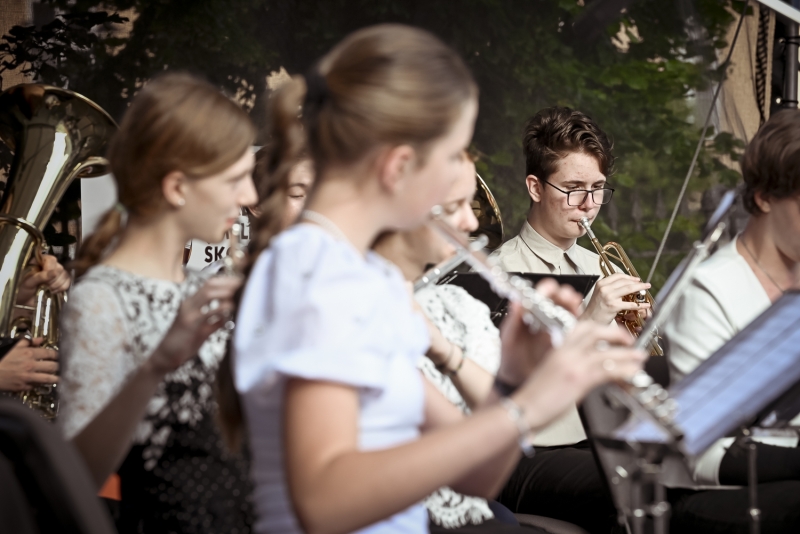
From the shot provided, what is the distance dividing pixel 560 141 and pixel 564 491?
120 centimetres

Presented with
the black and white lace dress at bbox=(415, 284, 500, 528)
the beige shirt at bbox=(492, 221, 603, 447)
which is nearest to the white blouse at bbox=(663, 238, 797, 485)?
the black and white lace dress at bbox=(415, 284, 500, 528)

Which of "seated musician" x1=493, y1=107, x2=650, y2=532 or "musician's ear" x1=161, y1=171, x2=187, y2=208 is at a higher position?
"musician's ear" x1=161, y1=171, x2=187, y2=208

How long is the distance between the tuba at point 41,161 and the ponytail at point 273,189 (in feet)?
4.40

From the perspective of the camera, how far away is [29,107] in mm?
2564

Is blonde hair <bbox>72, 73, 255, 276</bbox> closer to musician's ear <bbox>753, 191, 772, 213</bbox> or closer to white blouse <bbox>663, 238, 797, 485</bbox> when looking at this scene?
white blouse <bbox>663, 238, 797, 485</bbox>

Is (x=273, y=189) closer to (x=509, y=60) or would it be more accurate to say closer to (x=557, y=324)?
(x=557, y=324)

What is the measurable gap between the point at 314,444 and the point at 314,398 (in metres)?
0.05

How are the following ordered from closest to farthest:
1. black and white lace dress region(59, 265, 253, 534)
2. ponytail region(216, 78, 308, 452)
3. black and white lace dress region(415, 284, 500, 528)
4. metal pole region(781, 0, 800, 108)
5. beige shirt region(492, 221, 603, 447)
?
ponytail region(216, 78, 308, 452), black and white lace dress region(59, 265, 253, 534), black and white lace dress region(415, 284, 500, 528), beige shirt region(492, 221, 603, 447), metal pole region(781, 0, 800, 108)

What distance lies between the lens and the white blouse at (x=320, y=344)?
91 centimetres

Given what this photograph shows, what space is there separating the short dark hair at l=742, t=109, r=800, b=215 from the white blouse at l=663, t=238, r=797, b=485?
0.54ft

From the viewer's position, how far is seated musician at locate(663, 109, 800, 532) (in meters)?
1.83

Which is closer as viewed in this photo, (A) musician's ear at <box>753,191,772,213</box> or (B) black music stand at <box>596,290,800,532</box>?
(B) black music stand at <box>596,290,800,532</box>

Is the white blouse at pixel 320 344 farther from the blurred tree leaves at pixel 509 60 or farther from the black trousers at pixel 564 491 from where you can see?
the blurred tree leaves at pixel 509 60

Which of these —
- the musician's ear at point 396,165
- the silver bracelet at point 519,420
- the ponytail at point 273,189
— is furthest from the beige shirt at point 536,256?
the silver bracelet at point 519,420
